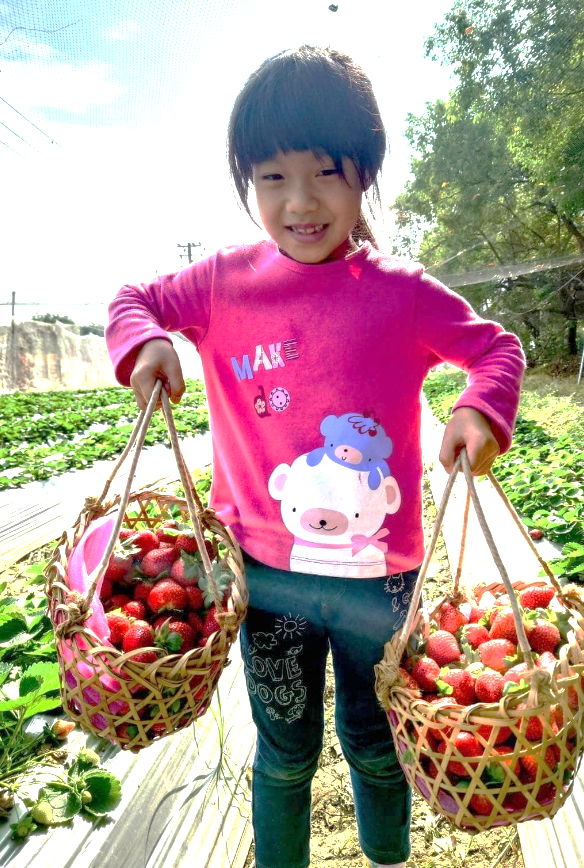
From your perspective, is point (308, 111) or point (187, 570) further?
point (187, 570)

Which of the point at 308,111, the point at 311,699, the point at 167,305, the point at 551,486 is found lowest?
the point at 551,486

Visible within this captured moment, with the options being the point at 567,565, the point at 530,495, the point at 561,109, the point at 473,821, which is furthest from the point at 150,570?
the point at 561,109

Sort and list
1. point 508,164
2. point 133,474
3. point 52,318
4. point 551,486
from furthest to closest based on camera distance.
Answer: point 52,318 → point 508,164 → point 551,486 → point 133,474

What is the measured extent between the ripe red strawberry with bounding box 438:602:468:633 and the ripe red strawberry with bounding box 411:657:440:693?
127mm

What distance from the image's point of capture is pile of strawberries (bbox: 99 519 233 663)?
119cm

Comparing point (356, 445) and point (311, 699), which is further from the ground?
point (356, 445)

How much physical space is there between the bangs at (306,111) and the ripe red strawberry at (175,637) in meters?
0.82

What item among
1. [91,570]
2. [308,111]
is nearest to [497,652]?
[91,570]

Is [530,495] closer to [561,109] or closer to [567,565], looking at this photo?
[567,565]

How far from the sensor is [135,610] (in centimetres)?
126

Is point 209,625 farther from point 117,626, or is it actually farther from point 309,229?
point 309,229

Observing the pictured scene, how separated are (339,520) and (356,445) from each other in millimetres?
139

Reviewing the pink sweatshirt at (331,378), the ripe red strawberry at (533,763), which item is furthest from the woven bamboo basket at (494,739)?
the pink sweatshirt at (331,378)

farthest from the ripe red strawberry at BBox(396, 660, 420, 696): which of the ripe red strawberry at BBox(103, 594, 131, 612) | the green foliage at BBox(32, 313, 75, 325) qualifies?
the green foliage at BBox(32, 313, 75, 325)
